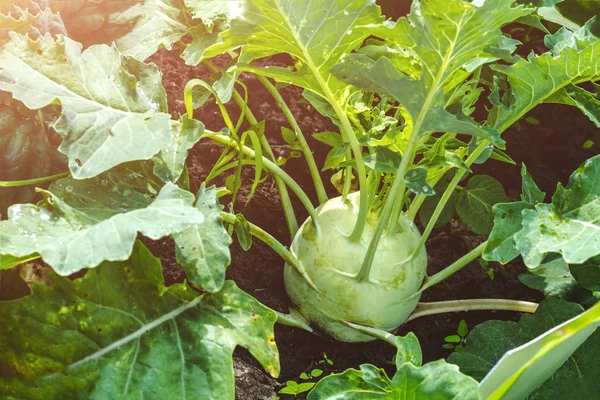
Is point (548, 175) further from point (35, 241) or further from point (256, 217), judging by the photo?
point (35, 241)

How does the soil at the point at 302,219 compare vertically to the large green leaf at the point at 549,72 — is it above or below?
below

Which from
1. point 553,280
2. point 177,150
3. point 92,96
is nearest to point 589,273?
Answer: point 553,280

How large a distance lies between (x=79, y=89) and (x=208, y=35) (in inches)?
11.5

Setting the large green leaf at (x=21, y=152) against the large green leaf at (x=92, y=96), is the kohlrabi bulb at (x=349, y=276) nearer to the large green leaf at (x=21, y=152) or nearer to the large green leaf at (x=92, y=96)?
the large green leaf at (x=92, y=96)

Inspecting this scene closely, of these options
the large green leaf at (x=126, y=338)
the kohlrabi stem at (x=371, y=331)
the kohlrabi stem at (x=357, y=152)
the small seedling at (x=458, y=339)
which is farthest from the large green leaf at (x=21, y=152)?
the small seedling at (x=458, y=339)

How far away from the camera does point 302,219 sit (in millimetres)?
1478

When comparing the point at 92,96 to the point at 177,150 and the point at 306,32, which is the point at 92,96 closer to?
the point at 177,150

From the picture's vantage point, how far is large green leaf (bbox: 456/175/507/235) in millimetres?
1386

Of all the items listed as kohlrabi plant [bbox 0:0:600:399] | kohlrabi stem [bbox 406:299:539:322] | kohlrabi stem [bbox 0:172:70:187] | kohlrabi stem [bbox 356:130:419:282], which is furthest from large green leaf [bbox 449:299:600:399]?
kohlrabi stem [bbox 0:172:70:187]

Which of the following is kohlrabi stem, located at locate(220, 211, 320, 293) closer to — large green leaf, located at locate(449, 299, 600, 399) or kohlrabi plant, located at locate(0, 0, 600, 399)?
kohlrabi plant, located at locate(0, 0, 600, 399)

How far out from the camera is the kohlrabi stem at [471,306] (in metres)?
1.28

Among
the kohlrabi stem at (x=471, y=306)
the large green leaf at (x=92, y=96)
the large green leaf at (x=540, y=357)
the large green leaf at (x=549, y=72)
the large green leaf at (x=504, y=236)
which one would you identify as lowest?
the kohlrabi stem at (x=471, y=306)

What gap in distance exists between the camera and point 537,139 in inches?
68.6

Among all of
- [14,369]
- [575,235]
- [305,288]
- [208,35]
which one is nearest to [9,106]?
[208,35]
